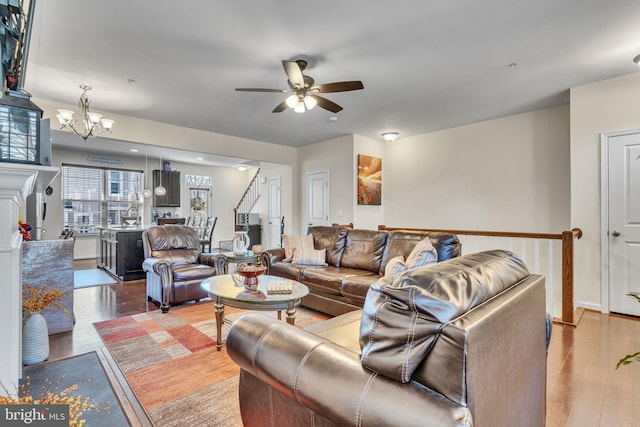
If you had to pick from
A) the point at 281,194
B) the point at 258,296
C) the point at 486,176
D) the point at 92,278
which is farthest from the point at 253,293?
the point at 281,194

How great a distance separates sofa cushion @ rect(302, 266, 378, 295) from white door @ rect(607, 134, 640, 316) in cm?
271

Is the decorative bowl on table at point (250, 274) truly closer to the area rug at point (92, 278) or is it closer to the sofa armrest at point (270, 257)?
the sofa armrest at point (270, 257)

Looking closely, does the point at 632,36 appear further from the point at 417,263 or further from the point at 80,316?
the point at 80,316

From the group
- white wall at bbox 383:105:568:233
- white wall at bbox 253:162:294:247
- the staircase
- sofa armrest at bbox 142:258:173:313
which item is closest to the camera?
sofa armrest at bbox 142:258:173:313

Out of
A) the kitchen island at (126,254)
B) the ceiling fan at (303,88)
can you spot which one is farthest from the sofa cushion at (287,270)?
the kitchen island at (126,254)

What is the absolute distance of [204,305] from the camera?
159 inches

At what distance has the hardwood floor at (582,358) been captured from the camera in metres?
1.90

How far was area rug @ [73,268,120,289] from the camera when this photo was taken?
5.11m

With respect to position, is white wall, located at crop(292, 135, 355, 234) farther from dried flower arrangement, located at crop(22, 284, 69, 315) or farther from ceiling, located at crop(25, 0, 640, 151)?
dried flower arrangement, located at crop(22, 284, 69, 315)

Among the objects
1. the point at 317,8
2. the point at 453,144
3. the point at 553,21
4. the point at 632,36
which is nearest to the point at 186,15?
the point at 317,8

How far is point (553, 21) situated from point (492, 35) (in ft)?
1.38

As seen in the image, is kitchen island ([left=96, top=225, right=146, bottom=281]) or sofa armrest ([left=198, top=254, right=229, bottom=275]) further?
kitchen island ([left=96, top=225, right=146, bottom=281])

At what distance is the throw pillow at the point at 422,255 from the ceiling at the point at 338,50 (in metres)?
1.85

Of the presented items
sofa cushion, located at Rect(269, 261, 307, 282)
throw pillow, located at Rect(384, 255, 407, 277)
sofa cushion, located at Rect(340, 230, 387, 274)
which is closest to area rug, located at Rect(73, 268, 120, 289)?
sofa cushion, located at Rect(269, 261, 307, 282)
